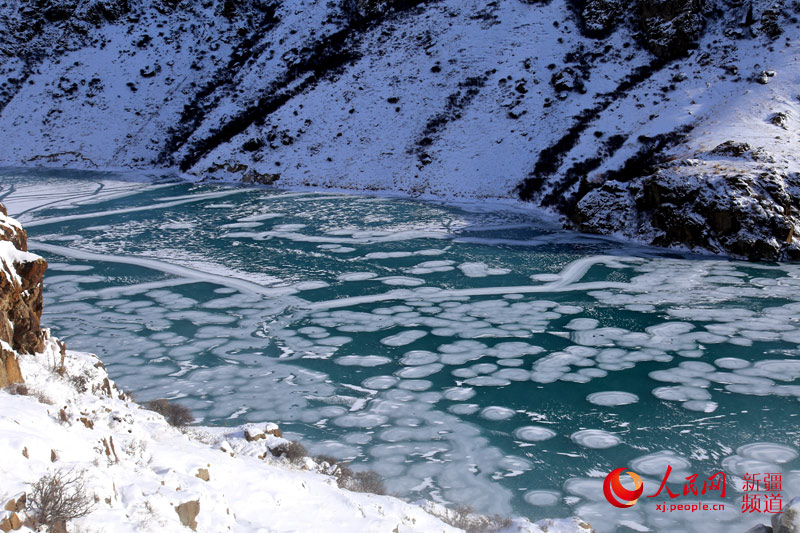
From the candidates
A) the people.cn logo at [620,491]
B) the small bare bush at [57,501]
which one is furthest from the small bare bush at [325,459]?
the small bare bush at [57,501]

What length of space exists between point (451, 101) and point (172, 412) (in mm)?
23739

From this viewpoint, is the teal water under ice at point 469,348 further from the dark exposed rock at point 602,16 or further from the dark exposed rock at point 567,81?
the dark exposed rock at point 602,16

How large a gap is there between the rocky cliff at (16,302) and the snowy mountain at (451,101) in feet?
49.3

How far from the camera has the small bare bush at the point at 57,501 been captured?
11.1 ft

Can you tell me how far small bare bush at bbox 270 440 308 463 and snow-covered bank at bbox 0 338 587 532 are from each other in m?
0.05

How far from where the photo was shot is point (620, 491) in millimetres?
6062

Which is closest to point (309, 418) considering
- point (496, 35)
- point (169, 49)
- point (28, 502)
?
point (28, 502)

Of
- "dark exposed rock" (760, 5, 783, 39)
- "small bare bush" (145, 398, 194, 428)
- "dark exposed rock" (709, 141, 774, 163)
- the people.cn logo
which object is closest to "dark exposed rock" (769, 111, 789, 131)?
"dark exposed rock" (709, 141, 774, 163)

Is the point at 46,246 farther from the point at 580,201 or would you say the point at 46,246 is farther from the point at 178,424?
the point at 580,201

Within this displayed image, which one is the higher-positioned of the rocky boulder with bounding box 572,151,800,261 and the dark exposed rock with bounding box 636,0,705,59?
the dark exposed rock with bounding box 636,0,705,59

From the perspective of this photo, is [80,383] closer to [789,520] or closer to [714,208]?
[789,520]

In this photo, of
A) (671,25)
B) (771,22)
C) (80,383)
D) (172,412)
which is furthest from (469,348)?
(671,25)

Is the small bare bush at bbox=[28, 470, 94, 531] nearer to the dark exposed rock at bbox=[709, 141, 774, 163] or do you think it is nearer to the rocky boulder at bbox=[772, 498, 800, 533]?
the rocky boulder at bbox=[772, 498, 800, 533]

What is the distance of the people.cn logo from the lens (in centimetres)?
589
